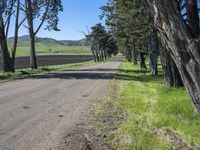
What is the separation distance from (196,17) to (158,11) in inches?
101

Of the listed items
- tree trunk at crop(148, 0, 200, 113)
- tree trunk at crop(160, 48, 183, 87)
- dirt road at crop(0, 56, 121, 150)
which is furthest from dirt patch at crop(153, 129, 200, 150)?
tree trunk at crop(160, 48, 183, 87)

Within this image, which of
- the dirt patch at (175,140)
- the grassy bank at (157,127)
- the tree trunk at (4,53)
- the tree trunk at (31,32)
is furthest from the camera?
the tree trunk at (31,32)

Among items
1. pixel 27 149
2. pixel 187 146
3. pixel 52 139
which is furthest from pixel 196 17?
pixel 27 149

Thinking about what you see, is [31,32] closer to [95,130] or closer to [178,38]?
[95,130]

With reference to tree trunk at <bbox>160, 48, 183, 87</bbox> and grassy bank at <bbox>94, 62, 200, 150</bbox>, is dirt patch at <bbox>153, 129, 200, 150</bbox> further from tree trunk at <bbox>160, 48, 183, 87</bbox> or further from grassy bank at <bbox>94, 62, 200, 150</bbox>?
tree trunk at <bbox>160, 48, 183, 87</bbox>

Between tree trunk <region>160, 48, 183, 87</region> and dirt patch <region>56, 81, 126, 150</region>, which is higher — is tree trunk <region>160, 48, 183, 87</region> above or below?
above

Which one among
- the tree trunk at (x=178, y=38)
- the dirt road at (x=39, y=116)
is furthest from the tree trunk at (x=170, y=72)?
the tree trunk at (x=178, y=38)

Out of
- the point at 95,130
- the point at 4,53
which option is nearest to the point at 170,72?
the point at 95,130

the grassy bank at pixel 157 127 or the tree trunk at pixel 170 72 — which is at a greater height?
the tree trunk at pixel 170 72

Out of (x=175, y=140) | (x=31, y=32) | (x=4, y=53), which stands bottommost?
(x=175, y=140)

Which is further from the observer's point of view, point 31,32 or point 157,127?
point 31,32

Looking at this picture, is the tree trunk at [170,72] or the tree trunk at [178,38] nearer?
the tree trunk at [178,38]

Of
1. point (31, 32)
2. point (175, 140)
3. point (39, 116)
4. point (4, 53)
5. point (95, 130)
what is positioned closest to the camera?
point (175, 140)

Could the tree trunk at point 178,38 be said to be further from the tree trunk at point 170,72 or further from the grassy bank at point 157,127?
the tree trunk at point 170,72
